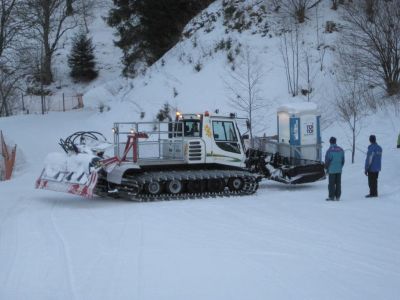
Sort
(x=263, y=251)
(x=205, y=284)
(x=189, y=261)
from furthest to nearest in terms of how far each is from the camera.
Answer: (x=263, y=251), (x=189, y=261), (x=205, y=284)

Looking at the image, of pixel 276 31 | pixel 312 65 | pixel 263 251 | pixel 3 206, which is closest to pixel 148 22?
pixel 276 31

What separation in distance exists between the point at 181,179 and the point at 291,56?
16975 millimetres

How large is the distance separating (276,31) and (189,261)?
87.5 feet

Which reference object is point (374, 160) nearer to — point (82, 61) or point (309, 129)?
point (309, 129)

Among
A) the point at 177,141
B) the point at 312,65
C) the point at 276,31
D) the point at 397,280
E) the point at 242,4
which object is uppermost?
the point at 242,4

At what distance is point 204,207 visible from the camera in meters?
14.3

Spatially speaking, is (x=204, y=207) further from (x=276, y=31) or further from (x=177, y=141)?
(x=276, y=31)

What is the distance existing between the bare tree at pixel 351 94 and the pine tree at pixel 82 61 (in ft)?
95.5

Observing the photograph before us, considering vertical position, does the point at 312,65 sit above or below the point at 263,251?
above

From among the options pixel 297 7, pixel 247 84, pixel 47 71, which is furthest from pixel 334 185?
pixel 47 71

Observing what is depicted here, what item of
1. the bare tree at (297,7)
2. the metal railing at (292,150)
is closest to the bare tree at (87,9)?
the bare tree at (297,7)

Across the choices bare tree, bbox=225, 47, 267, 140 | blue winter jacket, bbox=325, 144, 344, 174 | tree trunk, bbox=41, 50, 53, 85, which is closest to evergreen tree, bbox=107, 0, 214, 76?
bare tree, bbox=225, 47, 267, 140

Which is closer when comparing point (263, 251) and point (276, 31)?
point (263, 251)

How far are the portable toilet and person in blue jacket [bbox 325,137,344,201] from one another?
372 centimetres
